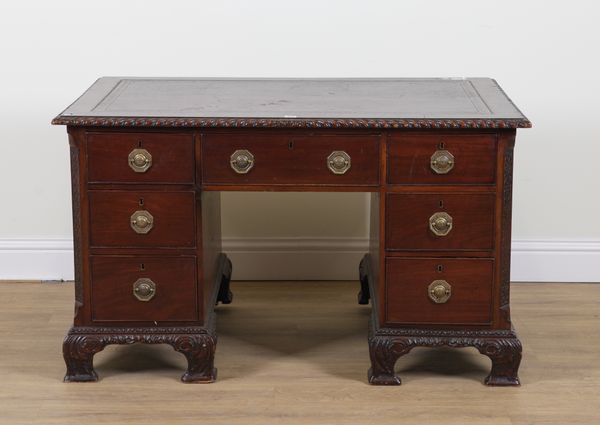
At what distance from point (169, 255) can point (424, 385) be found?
2.46ft

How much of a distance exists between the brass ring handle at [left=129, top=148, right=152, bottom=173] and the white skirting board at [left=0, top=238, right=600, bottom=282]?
3.36 ft

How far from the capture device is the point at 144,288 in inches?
127

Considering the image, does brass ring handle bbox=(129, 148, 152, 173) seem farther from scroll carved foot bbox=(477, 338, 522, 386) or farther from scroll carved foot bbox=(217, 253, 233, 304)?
scroll carved foot bbox=(477, 338, 522, 386)

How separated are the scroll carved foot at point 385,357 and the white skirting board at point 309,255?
0.91m

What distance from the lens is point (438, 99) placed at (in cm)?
338

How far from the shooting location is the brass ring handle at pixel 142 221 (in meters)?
3.19

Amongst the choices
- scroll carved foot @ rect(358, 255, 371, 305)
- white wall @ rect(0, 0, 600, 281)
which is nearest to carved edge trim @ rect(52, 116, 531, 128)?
scroll carved foot @ rect(358, 255, 371, 305)

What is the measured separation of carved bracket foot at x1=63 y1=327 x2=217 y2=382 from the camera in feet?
10.7

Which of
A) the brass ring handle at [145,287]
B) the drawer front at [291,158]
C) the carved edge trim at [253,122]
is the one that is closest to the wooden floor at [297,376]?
the brass ring handle at [145,287]

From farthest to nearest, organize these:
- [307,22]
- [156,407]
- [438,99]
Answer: [307,22] < [438,99] < [156,407]

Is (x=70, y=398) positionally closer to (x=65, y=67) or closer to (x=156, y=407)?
(x=156, y=407)

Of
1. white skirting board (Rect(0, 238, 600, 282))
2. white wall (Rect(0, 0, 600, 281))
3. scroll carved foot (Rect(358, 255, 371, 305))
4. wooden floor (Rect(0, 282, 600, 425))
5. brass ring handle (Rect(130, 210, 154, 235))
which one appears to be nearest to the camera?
wooden floor (Rect(0, 282, 600, 425))

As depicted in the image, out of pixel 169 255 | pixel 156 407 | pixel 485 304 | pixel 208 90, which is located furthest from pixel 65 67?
pixel 485 304

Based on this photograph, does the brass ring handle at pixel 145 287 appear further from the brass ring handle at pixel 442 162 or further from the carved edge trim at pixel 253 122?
the brass ring handle at pixel 442 162
